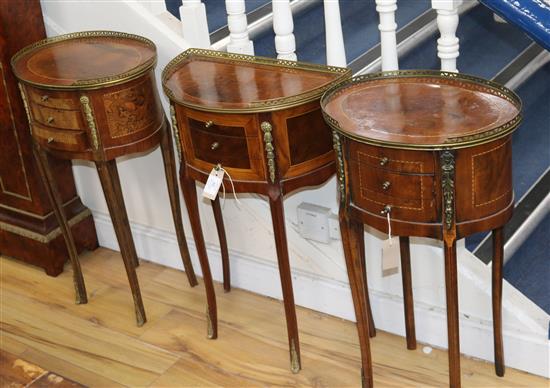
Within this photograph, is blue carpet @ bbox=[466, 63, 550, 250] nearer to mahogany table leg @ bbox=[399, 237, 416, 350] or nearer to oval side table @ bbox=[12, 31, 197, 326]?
mahogany table leg @ bbox=[399, 237, 416, 350]

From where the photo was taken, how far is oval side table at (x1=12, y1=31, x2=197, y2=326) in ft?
9.12

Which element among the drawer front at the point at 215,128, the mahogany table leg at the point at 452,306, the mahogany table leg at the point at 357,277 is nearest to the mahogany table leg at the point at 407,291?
the mahogany table leg at the point at 357,277

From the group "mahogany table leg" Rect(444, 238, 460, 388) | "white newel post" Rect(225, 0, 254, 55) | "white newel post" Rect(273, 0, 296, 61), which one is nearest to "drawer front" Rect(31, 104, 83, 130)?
"white newel post" Rect(225, 0, 254, 55)

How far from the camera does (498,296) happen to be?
8.30 feet

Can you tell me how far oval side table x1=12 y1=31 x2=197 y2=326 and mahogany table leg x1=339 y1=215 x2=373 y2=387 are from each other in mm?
815

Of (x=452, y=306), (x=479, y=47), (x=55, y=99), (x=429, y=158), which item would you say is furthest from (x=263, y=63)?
(x=479, y=47)

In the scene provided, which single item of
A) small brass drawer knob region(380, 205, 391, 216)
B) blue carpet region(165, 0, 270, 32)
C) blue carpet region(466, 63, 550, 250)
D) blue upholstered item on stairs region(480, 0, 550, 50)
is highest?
blue upholstered item on stairs region(480, 0, 550, 50)

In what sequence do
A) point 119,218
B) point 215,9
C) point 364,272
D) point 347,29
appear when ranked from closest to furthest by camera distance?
point 364,272
point 119,218
point 347,29
point 215,9

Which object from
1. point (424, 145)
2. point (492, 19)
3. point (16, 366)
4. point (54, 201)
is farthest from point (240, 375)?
point (492, 19)

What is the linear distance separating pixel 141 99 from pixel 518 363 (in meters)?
1.44

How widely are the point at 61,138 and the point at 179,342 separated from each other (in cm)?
80

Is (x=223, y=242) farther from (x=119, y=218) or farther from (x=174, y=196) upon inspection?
(x=119, y=218)

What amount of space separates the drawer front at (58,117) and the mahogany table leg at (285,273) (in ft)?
2.36

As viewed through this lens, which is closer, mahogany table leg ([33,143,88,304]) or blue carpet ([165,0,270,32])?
mahogany table leg ([33,143,88,304])
